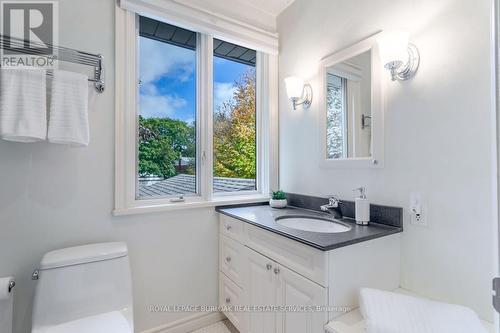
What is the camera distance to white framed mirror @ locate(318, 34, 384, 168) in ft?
4.68

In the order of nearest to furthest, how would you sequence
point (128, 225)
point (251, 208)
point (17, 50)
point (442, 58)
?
1. point (442, 58)
2. point (17, 50)
3. point (128, 225)
4. point (251, 208)

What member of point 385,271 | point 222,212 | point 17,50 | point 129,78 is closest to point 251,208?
point 222,212

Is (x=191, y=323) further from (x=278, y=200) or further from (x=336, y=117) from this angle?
(x=336, y=117)

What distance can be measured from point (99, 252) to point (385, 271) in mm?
1503

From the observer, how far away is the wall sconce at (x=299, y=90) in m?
1.89

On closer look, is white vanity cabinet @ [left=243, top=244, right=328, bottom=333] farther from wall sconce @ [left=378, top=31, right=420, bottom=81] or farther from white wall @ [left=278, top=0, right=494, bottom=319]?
wall sconce @ [left=378, top=31, right=420, bottom=81]

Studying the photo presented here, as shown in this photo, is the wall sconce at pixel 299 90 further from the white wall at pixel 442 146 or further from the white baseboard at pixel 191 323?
the white baseboard at pixel 191 323

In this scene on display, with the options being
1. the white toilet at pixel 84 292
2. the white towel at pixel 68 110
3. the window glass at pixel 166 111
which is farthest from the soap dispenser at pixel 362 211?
the white towel at pixel 68 110

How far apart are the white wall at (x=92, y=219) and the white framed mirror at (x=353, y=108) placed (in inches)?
40.8

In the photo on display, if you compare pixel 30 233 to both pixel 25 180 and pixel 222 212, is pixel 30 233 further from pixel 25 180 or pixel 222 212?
pixel 222 212

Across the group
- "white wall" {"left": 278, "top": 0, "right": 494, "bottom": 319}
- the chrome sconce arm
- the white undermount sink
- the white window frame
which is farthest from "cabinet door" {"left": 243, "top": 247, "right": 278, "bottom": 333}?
the chrome sconce arm

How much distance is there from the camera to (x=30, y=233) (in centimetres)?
136

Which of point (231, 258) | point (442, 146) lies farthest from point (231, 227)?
point (442, 146)

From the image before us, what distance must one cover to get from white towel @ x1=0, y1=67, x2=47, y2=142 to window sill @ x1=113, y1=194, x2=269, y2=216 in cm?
61
